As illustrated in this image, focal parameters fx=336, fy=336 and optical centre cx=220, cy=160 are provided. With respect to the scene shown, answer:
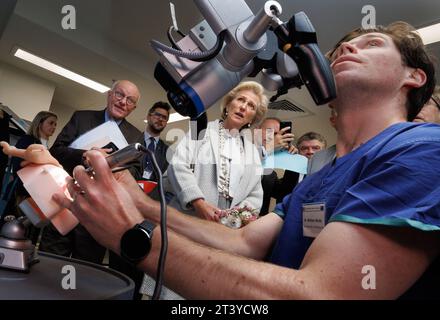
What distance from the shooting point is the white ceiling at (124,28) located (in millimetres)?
2646

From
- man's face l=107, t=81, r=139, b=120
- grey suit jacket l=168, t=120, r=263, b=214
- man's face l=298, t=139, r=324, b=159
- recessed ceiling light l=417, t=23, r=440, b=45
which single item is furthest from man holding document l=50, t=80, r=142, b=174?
recessed ceiling light l=417, t=23, r=440, b=45

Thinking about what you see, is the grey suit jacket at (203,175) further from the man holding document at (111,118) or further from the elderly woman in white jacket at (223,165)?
the man holding document at (111,118)

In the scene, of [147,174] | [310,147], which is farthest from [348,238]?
[310,147]

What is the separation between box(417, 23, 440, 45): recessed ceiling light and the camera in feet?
8.92

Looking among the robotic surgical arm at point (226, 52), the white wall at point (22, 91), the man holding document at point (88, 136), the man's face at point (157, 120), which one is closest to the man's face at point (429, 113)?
the robotic surgical arm at point (226, 52)

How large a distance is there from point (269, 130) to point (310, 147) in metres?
0.43

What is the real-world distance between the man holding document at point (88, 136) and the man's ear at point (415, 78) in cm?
82

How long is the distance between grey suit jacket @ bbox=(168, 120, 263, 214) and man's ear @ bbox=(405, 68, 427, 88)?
81 centimetres

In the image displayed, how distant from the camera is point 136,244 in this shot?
0.43 m

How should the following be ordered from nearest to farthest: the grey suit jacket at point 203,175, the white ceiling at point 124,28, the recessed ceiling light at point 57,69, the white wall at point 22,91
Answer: the grey suit jacket at point 203,175, the white ceiling at point 124,28, the recessed ceiling light at point 57,69, the white wall at point 22,91

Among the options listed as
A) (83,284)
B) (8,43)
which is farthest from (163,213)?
(8,43)

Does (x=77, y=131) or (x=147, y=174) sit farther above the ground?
(x=77, y=131)

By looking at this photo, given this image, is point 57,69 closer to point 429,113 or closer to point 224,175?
point 224,175

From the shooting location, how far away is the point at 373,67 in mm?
792
